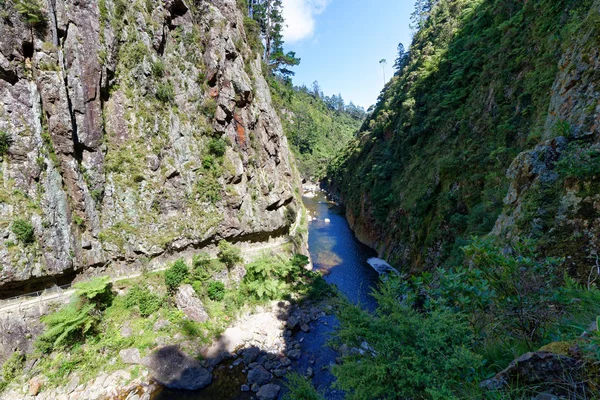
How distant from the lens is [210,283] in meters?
16.6

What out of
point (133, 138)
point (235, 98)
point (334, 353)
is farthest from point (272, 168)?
point (334, 353)

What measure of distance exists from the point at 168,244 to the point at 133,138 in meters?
7.33

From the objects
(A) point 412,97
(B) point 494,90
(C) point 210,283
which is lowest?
(C) point 210,283

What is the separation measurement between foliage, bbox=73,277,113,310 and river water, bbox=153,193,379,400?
579 cm

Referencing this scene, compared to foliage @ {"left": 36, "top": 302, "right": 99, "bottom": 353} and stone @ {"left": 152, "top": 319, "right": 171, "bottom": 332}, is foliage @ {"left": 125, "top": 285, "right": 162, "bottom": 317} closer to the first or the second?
stone @ {"left": 152, "top": 319, "right": 171, "bottom": 332}

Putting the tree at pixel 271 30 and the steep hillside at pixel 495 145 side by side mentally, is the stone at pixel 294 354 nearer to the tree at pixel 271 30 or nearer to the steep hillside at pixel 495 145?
the steep hillside at pixel 495 145

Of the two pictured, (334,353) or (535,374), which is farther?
(334,353)

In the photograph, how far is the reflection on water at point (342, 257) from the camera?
2230cm

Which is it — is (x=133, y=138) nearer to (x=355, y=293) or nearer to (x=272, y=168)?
(x=272, y=168)

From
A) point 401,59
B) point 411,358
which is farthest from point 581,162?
point 401,59

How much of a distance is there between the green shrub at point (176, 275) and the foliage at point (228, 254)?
256 cm

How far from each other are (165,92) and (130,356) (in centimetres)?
1644

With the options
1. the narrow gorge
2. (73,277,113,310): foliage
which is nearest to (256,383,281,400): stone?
the narrow gorge

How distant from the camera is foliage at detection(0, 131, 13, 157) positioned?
1159cm
